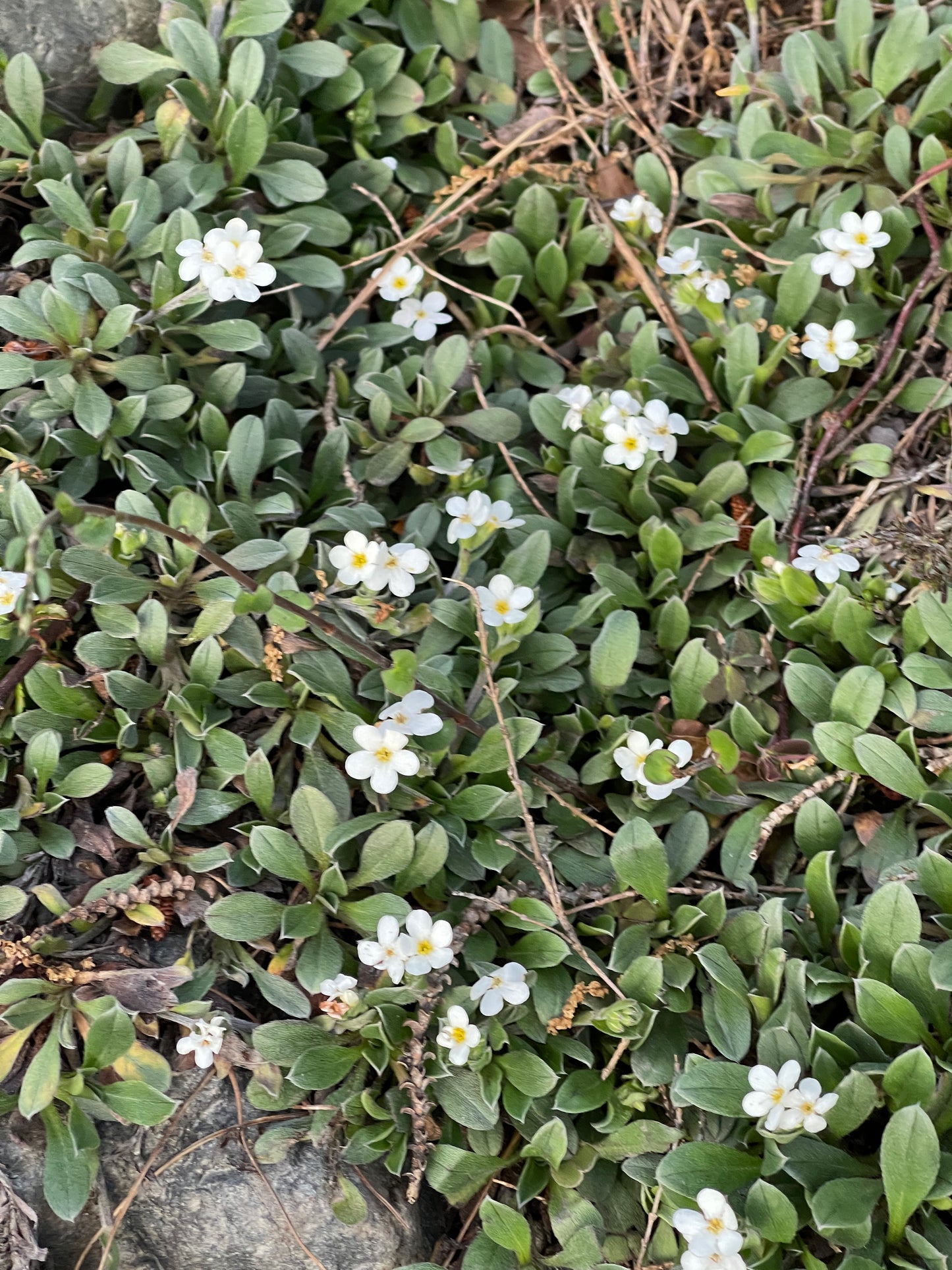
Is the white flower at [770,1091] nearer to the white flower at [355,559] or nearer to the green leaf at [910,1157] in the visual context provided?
the green leaf at [910,1157]

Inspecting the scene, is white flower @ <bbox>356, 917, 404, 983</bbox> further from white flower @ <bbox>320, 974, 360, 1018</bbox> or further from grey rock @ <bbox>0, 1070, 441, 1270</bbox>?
grey rock @ <bbox>0, 1070, 441, 1270</bbox>

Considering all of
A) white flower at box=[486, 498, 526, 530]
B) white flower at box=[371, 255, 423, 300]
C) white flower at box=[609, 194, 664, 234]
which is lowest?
white flower at box=[486, 498, 526, 530]

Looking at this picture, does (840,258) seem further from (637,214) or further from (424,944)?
(424,944)

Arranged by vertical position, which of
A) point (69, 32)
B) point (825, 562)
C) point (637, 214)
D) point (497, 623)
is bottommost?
point (825, 562)

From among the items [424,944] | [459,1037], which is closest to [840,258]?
[424,944]

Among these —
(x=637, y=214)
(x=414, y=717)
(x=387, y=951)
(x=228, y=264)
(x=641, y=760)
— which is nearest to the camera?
(x=387, y=951)

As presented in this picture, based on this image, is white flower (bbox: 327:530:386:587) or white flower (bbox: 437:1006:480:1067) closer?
white flower (bbox: 437:1006:480:1067)

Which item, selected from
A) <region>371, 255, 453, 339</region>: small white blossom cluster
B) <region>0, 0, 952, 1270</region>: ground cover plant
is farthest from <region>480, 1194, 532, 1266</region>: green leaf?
<region>371, 255, 453, 339</region>: small white blossom cluster

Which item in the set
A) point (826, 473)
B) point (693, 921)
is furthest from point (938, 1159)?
point (826, 473)
